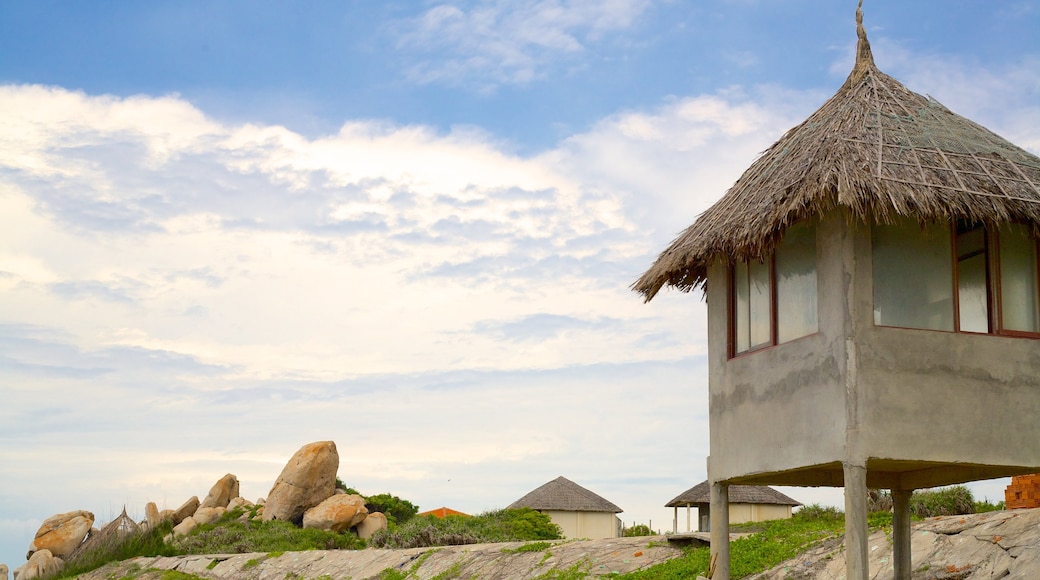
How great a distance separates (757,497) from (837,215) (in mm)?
25018

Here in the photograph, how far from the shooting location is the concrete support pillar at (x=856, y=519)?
33.4 ft

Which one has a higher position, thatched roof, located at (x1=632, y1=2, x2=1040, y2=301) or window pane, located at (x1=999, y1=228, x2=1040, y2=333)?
thatched roof, located at (x1=632, y1=2, x2=1040, y2=301)

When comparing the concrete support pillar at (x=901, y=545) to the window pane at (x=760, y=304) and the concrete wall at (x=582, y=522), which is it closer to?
the window pane at (x=760, y=304)

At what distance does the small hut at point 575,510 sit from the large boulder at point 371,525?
7.27 metres

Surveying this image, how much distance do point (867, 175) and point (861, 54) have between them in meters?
2.79

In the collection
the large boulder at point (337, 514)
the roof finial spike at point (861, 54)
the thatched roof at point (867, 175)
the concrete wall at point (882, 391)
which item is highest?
the roof finial spike at point (861, 54)

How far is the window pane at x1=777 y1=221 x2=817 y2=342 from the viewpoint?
1111cm

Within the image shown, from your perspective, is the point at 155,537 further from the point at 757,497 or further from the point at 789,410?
the point at 789,410

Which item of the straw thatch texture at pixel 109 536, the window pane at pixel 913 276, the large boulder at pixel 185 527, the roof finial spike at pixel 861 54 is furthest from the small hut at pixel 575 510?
the window pane at pixel 913 276

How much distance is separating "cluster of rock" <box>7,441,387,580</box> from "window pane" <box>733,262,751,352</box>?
19299 millimetres

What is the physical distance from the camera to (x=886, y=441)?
1029 cm

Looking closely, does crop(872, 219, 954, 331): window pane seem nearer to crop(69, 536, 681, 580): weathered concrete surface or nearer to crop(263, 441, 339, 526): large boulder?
crop(69, 536, 681, 580): weathered concrete surface

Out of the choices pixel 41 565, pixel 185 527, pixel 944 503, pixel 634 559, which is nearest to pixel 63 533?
pixel 41 565

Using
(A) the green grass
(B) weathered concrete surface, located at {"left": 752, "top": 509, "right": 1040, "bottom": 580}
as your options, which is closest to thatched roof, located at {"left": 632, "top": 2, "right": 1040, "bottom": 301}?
(B) weathered concrete surface, located at {"left": 752, "top": 509, "right": 1040, "bottom": 580}
